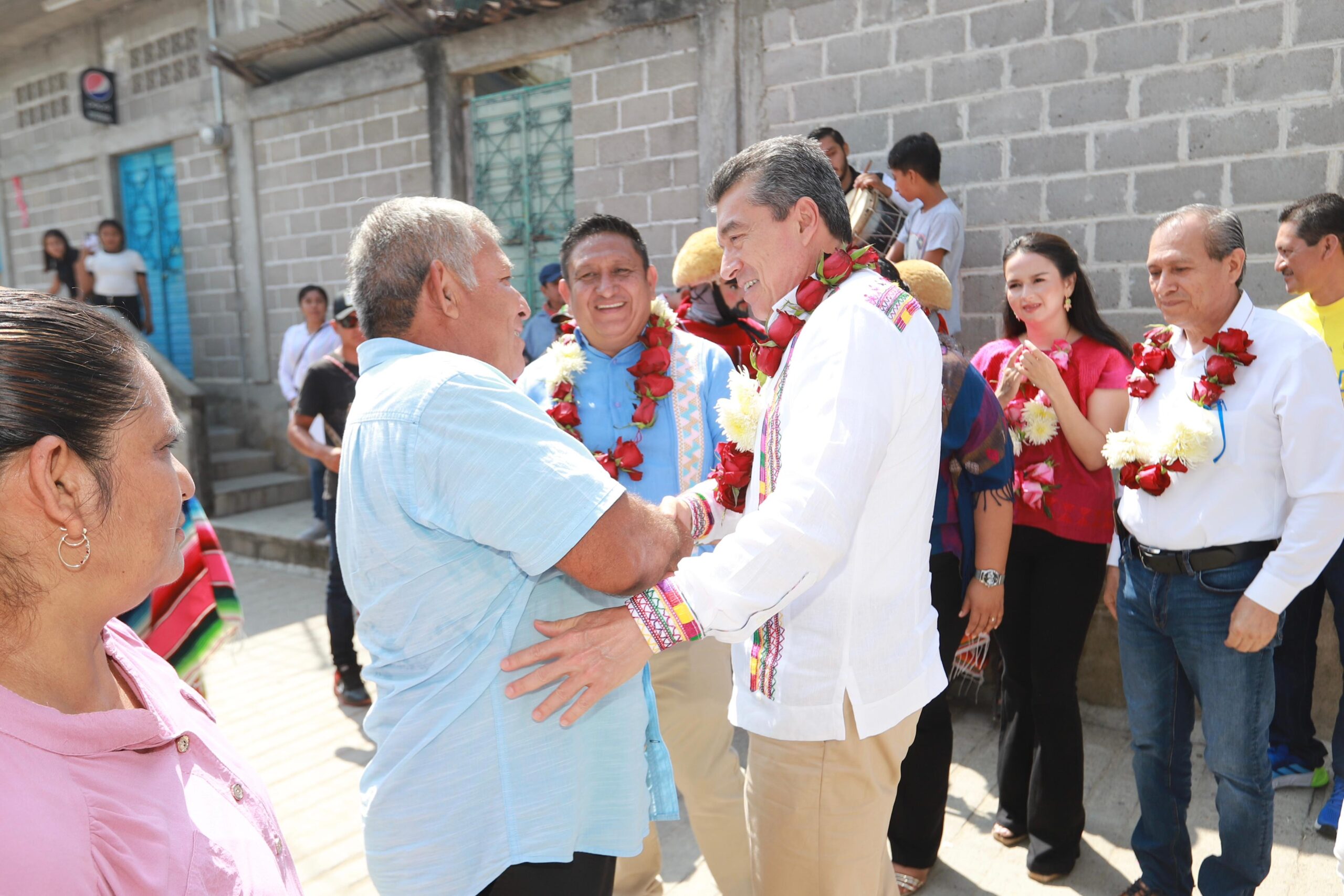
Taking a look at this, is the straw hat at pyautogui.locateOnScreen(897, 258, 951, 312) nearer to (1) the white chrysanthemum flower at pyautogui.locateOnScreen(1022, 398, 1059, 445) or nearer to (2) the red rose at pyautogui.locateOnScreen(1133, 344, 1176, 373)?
(1) the white chrysanthemum flower at pyautogui.locateOnScreen(1022, 398, 1059, 445)

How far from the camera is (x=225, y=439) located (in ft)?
33.3

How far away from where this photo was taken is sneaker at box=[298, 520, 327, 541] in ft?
24.9

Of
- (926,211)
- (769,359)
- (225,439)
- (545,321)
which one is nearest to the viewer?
(769,359)

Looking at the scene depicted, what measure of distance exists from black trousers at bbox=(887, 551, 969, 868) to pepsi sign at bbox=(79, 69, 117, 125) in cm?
1186

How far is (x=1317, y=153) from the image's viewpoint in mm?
4504

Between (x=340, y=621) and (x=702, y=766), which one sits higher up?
(x=702, y=766)

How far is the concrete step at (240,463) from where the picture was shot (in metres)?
9.55

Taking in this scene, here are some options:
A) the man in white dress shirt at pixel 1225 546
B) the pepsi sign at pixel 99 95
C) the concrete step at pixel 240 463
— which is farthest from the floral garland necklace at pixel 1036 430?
the pepsi sign at pixel 99 95

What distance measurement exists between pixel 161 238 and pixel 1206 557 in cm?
1160

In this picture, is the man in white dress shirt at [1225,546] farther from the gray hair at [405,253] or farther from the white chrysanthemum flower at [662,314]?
the gray hair at [405,253]

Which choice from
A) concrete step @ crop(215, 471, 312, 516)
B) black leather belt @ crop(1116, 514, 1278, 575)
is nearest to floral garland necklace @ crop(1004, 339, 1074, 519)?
black leather belt @ crop(1116, 514, 1278, 575)

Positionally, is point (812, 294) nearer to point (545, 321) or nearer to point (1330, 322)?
point (1330, 322)

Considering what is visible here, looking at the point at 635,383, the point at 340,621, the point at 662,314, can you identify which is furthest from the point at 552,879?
the point at 340,621

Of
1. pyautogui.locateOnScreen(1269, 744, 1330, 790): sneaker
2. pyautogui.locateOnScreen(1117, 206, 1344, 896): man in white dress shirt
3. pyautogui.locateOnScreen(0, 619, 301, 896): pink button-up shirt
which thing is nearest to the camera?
pyautogui.locateOnScreen(0, 619, 301, 896): pink button-up shirt
